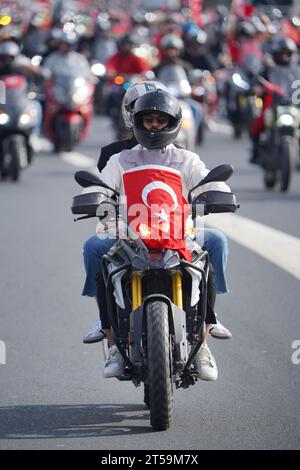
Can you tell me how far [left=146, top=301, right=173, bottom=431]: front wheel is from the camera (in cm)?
743

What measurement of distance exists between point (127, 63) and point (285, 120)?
25.9 ft

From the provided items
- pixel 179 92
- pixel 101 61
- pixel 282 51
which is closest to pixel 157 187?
pixel 282 51

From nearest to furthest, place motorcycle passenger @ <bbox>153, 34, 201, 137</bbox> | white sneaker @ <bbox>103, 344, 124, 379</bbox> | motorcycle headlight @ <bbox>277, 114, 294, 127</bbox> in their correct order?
white sneaker @ <bbox>103, 344, 124, 379</bbox> < motorcycle headlight @ <bbox>277, 114, 294, 127</bbox> < motorcycle passenger @ <bbox>153, 34, 201, 137</bbox>

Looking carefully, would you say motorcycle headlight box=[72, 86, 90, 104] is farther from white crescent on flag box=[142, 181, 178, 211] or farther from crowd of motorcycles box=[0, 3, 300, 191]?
white crescent on flag box=[142, 181, 178, 211]

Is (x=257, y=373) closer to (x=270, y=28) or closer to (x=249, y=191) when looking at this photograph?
(x=249, y=191)

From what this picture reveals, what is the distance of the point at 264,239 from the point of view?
15000 millimetres

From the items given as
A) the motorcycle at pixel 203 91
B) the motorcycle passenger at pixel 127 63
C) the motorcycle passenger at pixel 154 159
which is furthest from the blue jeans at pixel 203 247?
the motorcycle passenger at pixel 127 63

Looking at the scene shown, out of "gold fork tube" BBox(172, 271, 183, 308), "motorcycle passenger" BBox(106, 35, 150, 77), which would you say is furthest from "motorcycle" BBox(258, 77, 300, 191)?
"gold fork tube" BBox(172, 271, 183, 308)

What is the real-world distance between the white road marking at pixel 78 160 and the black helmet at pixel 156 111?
1434cm

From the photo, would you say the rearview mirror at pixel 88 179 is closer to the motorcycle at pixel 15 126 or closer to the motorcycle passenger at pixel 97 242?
the motorcycle passenger at pixel 97 242

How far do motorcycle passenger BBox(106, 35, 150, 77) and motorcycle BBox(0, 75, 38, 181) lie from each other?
17.3ft

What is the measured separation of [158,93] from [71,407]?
1.61 m

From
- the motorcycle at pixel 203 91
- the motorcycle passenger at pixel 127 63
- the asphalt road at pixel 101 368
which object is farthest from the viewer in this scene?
the motorcycle passenger at pixel 127 63

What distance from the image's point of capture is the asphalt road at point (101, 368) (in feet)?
24.9
